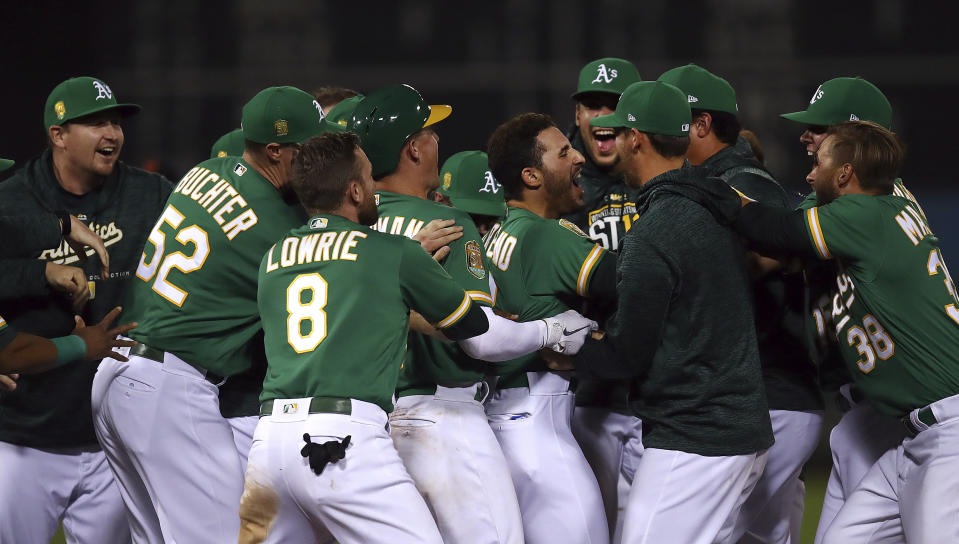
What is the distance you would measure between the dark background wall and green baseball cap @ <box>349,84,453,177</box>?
22.5 ft

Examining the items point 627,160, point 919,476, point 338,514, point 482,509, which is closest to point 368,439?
point 338,514

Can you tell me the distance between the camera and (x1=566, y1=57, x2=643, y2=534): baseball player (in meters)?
4.88

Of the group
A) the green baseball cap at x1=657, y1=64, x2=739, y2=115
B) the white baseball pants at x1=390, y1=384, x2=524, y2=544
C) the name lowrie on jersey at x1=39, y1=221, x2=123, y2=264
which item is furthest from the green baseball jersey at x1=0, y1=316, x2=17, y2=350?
the green baseball cap at x1=657, y1=64, x2=739, y2=115

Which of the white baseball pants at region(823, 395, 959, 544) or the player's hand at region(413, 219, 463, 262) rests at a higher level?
the player's hand at region(413, 219, 463, 262)

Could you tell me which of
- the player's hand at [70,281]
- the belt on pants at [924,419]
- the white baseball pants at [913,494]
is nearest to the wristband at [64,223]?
the player's hand at [70,281]

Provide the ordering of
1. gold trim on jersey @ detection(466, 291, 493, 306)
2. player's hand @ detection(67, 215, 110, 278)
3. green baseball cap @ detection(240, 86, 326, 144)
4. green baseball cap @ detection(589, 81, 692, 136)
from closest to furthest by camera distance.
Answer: gold trim on jersey @ detection(466, 291, 493, 306), green baseball cap @ detection(589, 81, 692, 136), green baseball cap @ detection(240, 86, 326, 144), player's hand @ detection(67, 215, 110, 278)

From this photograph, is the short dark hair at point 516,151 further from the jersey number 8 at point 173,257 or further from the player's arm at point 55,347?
the player's arm at point 55,347

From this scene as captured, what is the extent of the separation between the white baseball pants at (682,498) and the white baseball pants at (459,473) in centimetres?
44

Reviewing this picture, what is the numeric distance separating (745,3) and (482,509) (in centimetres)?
862

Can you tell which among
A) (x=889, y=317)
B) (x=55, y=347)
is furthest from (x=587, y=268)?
(x=55, y=347)

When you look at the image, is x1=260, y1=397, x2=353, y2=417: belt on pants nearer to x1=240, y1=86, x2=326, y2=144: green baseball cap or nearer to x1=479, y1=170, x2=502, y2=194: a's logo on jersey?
x1=240, y1=86, x2=326, y2=144: green baseball cap

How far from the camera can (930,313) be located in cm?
390

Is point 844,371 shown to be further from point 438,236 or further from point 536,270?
point 438,236

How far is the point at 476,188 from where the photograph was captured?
15.9 feet
